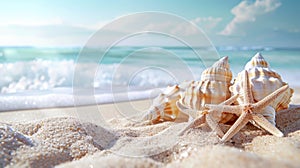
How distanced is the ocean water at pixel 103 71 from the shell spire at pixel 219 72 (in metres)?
0.14

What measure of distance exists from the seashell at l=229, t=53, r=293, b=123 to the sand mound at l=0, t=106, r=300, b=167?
213mm

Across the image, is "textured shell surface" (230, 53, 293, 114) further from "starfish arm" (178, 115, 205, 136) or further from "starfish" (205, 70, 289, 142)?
"starfish arm" (178, 115, 205, 136)

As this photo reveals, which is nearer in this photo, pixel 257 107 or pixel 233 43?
pixel 257 107

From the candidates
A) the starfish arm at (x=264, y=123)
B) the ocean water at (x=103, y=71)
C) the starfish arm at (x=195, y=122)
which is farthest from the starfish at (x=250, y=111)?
the ocean water at (x=103, y=71)

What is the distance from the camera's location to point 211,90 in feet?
7.34

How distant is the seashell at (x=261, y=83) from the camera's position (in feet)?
6.72

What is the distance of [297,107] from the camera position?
103 inches

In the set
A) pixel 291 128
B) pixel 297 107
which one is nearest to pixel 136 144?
pixel 291 128

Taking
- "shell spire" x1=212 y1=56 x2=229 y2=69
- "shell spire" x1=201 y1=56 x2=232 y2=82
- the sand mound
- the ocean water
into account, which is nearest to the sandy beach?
the sand mound

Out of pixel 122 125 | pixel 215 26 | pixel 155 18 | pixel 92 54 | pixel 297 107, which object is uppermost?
pixel 215 26

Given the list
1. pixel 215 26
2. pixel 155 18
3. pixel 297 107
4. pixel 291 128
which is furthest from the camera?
pixel 215 26

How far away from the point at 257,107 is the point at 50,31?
16.5m

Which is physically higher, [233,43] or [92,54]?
[233,43]

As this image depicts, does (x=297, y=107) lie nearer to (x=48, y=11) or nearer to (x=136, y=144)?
(x=136, y=144)
